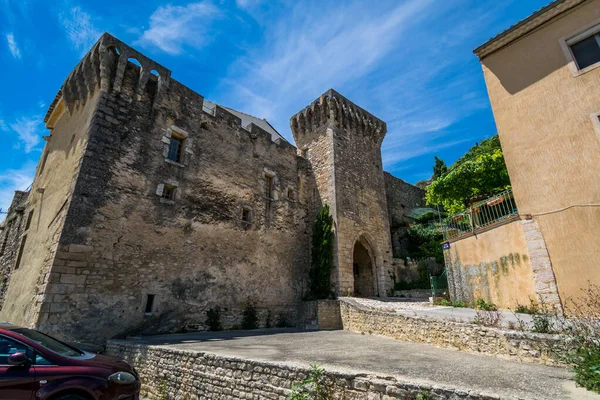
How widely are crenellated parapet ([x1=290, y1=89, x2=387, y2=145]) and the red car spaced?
14223mm

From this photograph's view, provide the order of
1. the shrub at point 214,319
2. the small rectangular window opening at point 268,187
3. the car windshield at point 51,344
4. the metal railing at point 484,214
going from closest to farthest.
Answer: the car windshield at point 51,344 < the metal railing at point 484,214 < the shrub at point 214,319 < the small rectangular window opening at point 268,187

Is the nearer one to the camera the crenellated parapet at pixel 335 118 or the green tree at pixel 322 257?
the green tree at pixel 322 257

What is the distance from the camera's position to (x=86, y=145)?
8.59m

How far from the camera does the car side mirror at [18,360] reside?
308 cm

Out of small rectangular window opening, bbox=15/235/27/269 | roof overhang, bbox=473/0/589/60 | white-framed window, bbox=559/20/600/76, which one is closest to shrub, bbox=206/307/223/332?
small rectangular window opening, bbox=15/235/27/269

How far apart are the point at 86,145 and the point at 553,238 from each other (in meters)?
12.8

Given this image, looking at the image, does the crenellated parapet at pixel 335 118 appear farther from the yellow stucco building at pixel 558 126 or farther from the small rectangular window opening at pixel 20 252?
the small rectangular window opening at pixel 20 252

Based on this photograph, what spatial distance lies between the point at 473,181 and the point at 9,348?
58.6 feet

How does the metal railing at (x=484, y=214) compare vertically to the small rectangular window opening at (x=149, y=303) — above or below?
above

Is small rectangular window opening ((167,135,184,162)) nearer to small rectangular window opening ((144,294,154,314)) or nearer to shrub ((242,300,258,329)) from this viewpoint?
small rectangular window opening ((144,294,154,314))

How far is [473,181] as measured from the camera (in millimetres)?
15656

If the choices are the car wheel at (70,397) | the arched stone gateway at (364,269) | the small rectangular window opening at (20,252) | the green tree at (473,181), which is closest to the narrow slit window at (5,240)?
the small rectangular window opening at (20,252)

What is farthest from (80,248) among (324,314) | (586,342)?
(586,342)

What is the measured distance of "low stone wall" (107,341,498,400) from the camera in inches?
122
